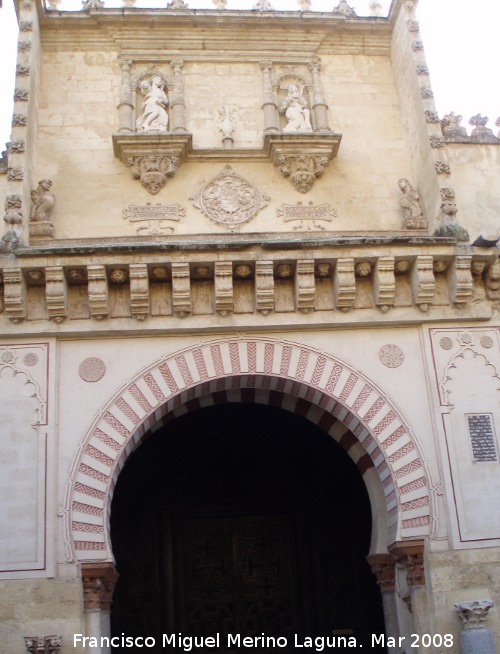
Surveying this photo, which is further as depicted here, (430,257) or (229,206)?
(229,206)

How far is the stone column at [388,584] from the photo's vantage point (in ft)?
28.2

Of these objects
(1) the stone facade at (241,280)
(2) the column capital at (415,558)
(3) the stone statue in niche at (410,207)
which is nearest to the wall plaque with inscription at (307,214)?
(1) the stone facade at (241,280)

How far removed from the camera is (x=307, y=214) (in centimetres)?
992

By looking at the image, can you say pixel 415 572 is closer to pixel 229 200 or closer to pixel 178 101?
pixel 229 200

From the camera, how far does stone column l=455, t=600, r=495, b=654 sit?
25.2 feet

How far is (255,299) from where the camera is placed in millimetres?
9008

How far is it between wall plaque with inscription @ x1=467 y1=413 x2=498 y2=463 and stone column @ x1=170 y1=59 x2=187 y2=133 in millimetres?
4853

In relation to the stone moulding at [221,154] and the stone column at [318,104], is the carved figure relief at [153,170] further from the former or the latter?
the stone column at [318,104]

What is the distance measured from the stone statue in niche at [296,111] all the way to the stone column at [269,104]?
0.43ft

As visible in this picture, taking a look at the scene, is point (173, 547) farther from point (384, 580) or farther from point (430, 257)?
point (430, 257)

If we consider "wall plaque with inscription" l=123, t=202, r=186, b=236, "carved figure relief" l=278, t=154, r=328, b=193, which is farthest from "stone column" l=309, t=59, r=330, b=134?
"wall plaque with inscription" l=123, t=202, r=186, b=236

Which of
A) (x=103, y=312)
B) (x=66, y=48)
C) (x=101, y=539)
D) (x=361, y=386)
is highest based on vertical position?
(x=66, y=48)

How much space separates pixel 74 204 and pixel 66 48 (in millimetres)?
2437

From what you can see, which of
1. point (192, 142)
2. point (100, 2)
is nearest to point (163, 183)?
point (192, 142)
